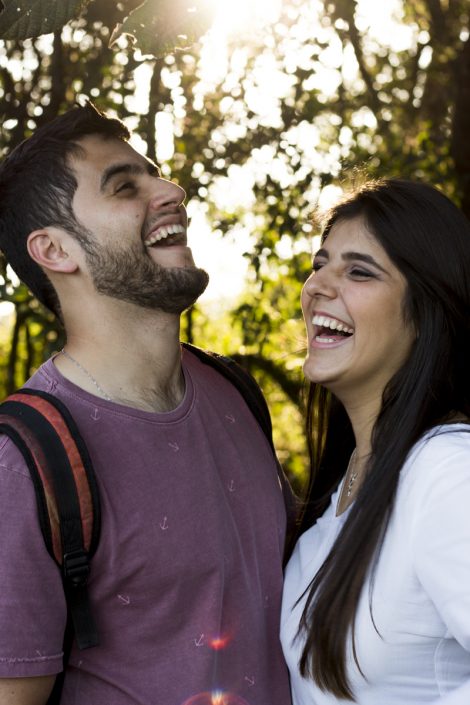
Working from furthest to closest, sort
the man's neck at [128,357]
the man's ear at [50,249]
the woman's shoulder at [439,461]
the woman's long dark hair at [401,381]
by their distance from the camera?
1. the man's ear at [50,249]
2. the man's neck at [128,357]
3. the woman's long dark hair at [401,381]
4. the woman's shoulder at [439,461]

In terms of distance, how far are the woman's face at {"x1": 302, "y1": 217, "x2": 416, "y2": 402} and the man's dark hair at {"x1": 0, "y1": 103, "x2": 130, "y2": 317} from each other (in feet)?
2.47

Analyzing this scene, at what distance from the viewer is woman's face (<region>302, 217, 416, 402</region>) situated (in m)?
2.43

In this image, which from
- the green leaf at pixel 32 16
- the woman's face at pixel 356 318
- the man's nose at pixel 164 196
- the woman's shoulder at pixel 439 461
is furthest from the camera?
the man's nose at pixel 164 196

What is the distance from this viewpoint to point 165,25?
215 cm

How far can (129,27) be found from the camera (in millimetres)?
2076

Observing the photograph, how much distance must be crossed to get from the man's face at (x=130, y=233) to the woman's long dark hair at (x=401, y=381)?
0.49m

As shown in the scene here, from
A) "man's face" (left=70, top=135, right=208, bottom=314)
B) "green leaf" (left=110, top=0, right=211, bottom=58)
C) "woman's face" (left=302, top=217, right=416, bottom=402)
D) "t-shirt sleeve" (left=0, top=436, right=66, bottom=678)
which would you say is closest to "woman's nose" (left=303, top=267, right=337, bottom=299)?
"woman's face" (left=302, top=217, right=416, bottom=402)

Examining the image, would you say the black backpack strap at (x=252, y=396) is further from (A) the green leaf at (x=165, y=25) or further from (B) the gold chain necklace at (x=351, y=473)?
(A) the green leaf at (x=165, y=25)

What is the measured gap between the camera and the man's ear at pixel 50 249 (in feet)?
8.73

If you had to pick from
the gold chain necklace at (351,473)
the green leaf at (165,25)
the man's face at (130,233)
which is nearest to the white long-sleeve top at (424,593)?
the gold chain necklace at (351,473)

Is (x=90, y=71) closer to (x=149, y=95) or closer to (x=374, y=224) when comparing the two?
(x=149, y=95)

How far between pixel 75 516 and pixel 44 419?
253 mm

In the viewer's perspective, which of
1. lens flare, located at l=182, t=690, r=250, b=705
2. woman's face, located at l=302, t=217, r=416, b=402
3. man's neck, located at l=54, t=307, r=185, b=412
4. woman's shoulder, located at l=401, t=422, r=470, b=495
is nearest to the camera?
woman's shoulder, located at l=401, t=422, r=470, b=495

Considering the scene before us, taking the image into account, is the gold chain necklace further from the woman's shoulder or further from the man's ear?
the man's ear
